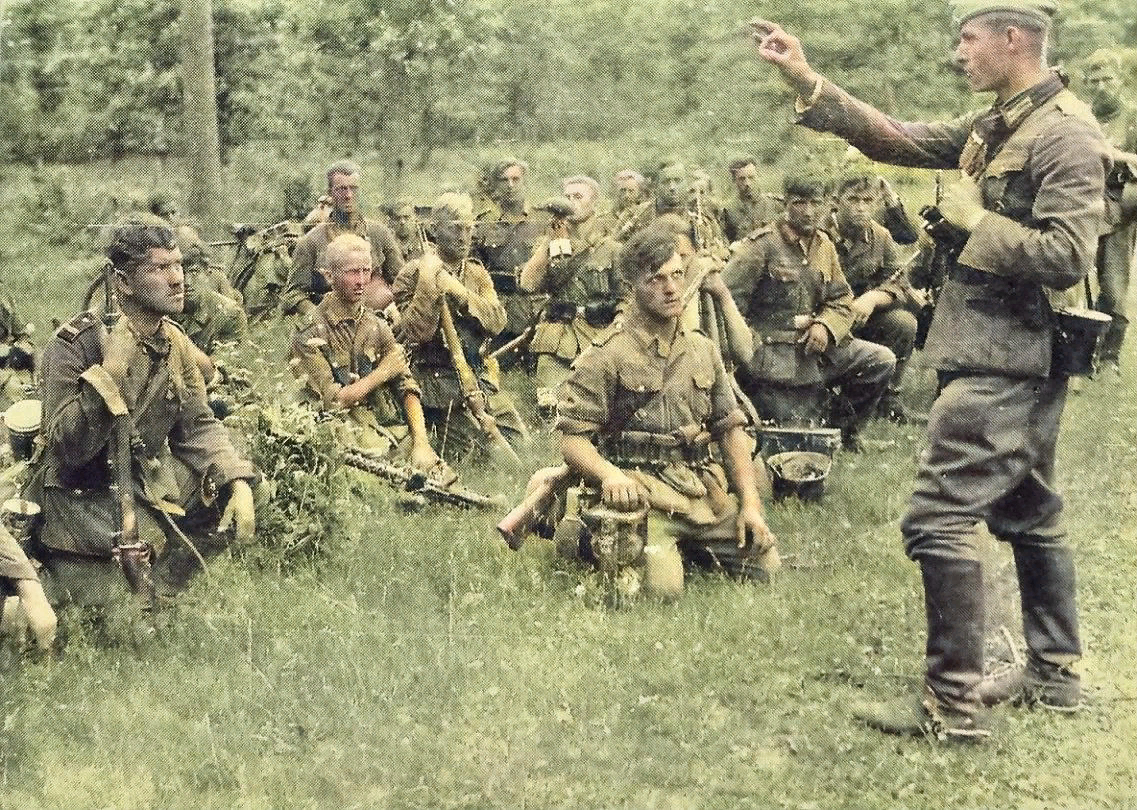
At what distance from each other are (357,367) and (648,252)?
2594 mm

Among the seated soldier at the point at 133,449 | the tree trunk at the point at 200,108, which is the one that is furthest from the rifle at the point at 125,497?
the tree trunk at the point at 200,108

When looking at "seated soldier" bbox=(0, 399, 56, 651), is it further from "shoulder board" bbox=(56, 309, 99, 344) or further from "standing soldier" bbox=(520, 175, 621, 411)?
"standing soldier" bbox=(520, 175, 621, 411)

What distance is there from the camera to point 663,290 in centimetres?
619

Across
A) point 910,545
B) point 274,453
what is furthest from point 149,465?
point 910,545

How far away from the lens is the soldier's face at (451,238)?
366 inches

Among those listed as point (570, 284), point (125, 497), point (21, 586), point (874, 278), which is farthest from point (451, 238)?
point (21, 586)

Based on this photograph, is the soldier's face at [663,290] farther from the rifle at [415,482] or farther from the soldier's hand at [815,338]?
the soldier's hand at [815,338]

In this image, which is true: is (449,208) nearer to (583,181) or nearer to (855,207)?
(583,181)

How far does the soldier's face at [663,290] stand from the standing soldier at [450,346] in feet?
7.13

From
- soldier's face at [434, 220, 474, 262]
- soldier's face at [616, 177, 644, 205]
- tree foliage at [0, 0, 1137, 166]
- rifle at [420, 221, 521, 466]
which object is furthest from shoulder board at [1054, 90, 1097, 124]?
soldier's face at [616, 177, 644, 205]

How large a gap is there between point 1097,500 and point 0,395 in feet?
18.6

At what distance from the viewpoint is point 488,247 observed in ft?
36.3

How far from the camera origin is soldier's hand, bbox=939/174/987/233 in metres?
4.98

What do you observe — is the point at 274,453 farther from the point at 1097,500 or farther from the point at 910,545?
the point at 1097,500
